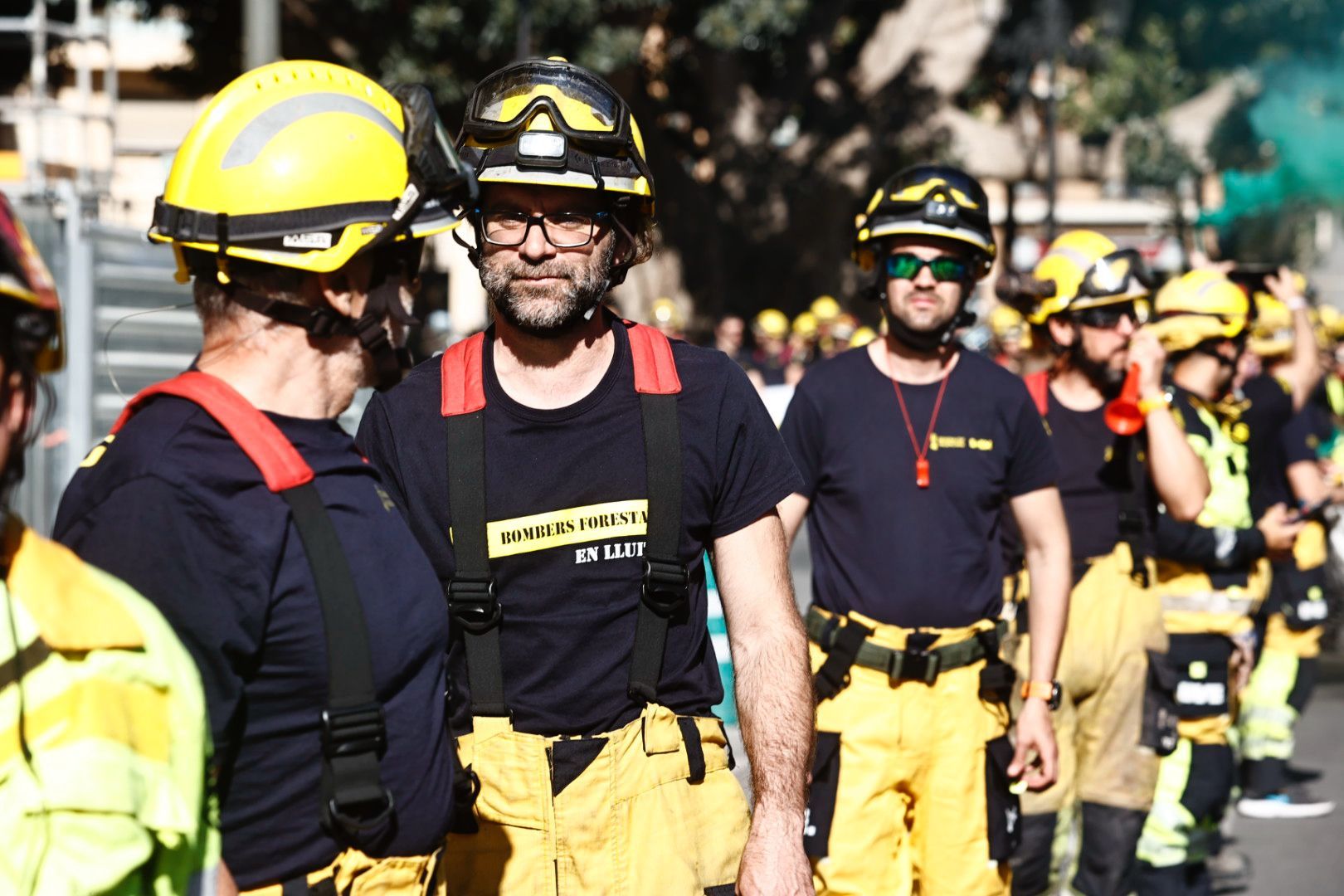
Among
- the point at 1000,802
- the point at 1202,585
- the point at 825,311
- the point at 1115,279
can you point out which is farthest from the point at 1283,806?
the point at 825,311

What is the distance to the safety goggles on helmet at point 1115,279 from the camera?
585 cm

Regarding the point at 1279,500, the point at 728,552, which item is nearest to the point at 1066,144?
the point at 1279,500

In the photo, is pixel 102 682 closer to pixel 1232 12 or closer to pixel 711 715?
pixel 711 715

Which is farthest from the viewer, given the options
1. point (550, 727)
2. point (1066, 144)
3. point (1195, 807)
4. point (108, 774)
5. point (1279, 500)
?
point (1066, 144)

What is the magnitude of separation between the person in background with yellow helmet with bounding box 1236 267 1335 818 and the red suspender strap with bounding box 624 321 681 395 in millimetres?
5273

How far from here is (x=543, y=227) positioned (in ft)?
10.9

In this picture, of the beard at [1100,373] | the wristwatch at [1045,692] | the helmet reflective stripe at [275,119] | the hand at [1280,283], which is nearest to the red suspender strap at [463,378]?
the helmet reflective stripe at [275,119]

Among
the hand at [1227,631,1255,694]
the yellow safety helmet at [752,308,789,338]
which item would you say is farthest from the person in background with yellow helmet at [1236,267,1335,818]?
the yellow safety helmet at [752,308,789,338]

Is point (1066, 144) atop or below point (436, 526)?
atop

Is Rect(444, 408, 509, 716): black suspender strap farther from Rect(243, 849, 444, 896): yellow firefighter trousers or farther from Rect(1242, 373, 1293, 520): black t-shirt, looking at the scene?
Rect(1242, 373, 1293, 520): black t-shirt

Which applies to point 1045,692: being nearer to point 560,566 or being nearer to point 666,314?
point 560,566

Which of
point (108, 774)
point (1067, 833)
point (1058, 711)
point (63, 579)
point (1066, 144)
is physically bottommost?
point (1067, 833)

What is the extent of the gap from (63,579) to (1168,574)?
211 inches

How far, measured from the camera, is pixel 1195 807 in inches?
243
